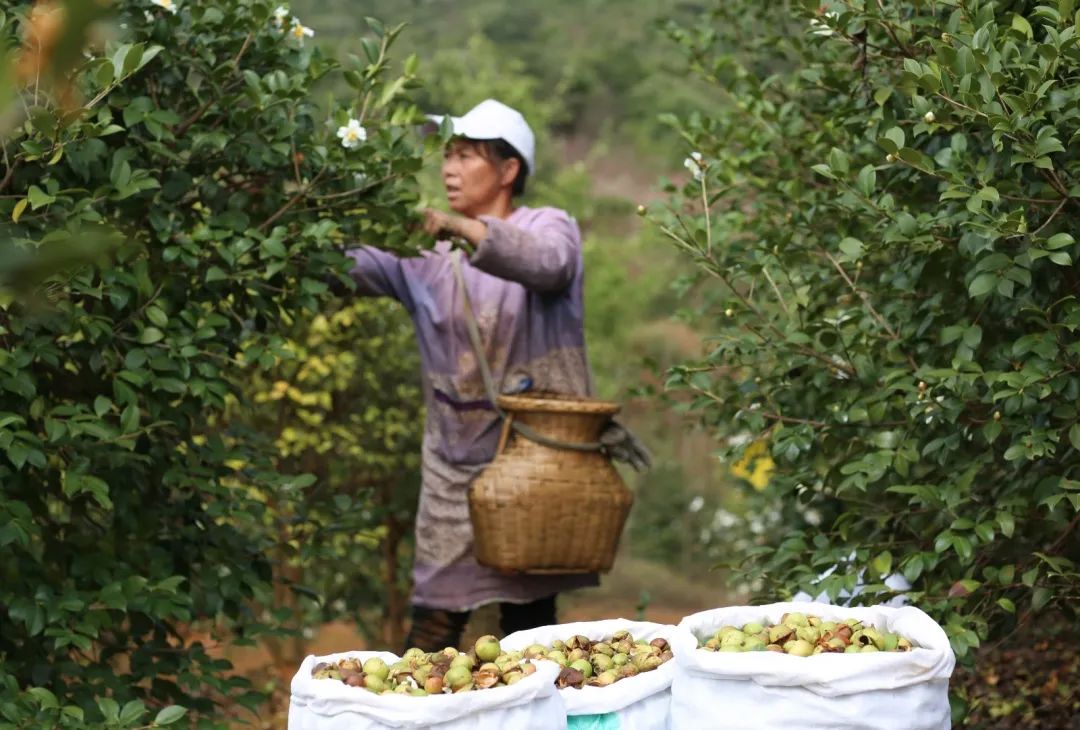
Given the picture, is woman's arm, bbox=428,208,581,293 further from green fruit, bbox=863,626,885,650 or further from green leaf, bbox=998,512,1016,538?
green fruit, bbox=863,626,885,650

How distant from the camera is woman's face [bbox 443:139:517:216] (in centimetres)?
444

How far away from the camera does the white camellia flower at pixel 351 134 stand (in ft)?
11.6

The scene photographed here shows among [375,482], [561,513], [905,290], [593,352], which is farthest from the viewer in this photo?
[593,352]

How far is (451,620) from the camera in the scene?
174 inches

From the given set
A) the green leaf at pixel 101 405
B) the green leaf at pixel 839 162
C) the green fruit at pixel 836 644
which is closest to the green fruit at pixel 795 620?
the green fruit at pixel 836 644

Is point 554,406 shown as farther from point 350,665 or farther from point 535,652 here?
point 350,665

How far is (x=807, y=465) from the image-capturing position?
3.40 meters

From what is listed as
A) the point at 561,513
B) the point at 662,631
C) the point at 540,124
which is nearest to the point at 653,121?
the point at 540,124

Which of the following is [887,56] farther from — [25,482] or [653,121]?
[653,121]

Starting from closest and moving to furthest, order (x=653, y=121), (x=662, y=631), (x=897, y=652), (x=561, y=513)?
(x=897, y=652), (x=662, y=631), (x=561, y=513), (x=653, y=121)

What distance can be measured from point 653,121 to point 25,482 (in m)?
16.6

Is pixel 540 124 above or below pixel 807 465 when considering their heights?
below

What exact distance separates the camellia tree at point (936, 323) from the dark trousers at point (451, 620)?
974mm

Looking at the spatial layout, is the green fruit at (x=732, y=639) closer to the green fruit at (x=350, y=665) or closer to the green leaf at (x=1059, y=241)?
the green fruit at (x=350, y=665)
